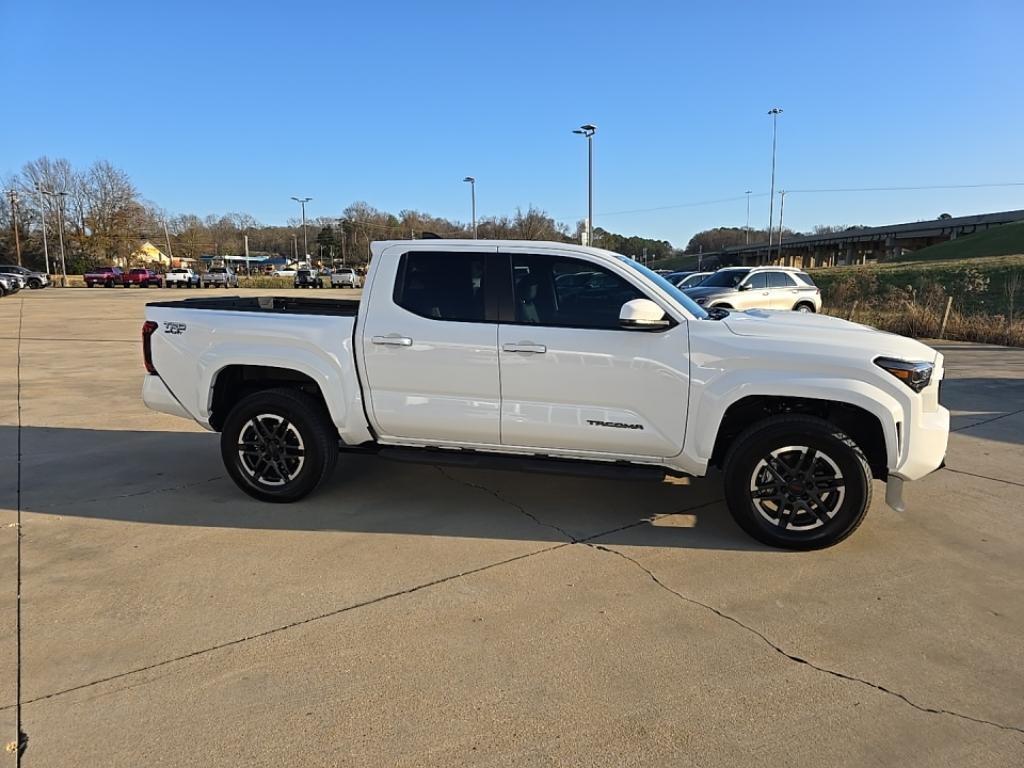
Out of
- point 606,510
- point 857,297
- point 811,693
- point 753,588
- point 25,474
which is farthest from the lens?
point 857,297

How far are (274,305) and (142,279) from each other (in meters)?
56.3

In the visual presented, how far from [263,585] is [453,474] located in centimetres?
220

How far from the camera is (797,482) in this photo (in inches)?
163

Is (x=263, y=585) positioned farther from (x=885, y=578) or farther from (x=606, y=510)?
(x=885, y=578)

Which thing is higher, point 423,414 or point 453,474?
point 423,414

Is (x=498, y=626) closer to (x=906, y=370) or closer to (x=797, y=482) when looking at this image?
(x=797, y=482)

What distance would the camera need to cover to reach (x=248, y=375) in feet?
16.6

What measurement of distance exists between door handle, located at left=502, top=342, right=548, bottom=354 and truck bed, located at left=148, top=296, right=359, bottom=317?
1228 mm

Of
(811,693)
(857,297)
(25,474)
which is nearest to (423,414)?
(811,693)

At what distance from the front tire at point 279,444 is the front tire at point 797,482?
2.84 meters

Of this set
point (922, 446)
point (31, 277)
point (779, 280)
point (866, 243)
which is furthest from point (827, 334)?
point (866, 243)

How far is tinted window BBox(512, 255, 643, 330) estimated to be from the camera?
4.37 m

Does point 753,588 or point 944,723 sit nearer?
point 944,723

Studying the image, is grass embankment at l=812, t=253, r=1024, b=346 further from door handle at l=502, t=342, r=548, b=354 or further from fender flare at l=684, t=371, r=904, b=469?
door handle at l=502, t=342, r=548, b=354
